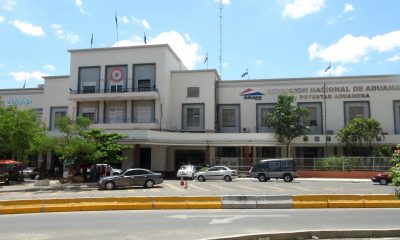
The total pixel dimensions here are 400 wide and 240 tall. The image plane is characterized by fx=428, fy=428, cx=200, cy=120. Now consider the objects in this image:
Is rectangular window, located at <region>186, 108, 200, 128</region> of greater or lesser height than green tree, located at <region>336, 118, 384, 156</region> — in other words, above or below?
above

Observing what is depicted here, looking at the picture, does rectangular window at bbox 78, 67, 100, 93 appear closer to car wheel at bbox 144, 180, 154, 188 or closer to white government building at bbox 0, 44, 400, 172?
white government building at bbox 0, 44, 400, 172

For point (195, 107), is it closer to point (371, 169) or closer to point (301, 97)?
point (301, 97)

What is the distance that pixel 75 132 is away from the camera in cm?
3481

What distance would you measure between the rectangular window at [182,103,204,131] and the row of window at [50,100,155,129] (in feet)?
13.5

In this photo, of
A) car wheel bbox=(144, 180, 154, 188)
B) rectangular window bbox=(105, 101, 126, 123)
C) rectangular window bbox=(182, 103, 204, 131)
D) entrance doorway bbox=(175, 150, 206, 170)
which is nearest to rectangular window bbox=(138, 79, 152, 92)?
rectangular window bbox=(105, 101, 126, 123)

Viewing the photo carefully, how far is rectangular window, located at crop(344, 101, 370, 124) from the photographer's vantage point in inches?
1854

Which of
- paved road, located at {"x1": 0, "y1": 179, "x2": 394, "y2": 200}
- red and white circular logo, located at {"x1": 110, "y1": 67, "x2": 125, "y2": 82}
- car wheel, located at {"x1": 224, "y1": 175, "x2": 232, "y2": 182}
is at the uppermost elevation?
red and white circular logo, located at {"x1": 110, "y1": 67, "x2": 125, "y2": 82}

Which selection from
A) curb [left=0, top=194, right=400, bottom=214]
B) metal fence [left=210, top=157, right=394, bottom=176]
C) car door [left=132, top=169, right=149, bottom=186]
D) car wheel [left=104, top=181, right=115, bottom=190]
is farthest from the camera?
metal fence [left=210, top=157, right=394, bottom=176]

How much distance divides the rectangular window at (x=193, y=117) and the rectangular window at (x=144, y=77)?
478 centimetres

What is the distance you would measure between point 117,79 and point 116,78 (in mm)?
173

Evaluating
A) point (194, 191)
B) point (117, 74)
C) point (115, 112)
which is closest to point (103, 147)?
point (194, 191)

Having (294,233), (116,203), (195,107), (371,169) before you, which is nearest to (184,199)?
(116,203)

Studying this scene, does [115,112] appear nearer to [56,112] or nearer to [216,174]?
[56,112]

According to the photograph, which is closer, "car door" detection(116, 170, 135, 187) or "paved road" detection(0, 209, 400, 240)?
"paved road" detection(0, 209, 400, 240)
